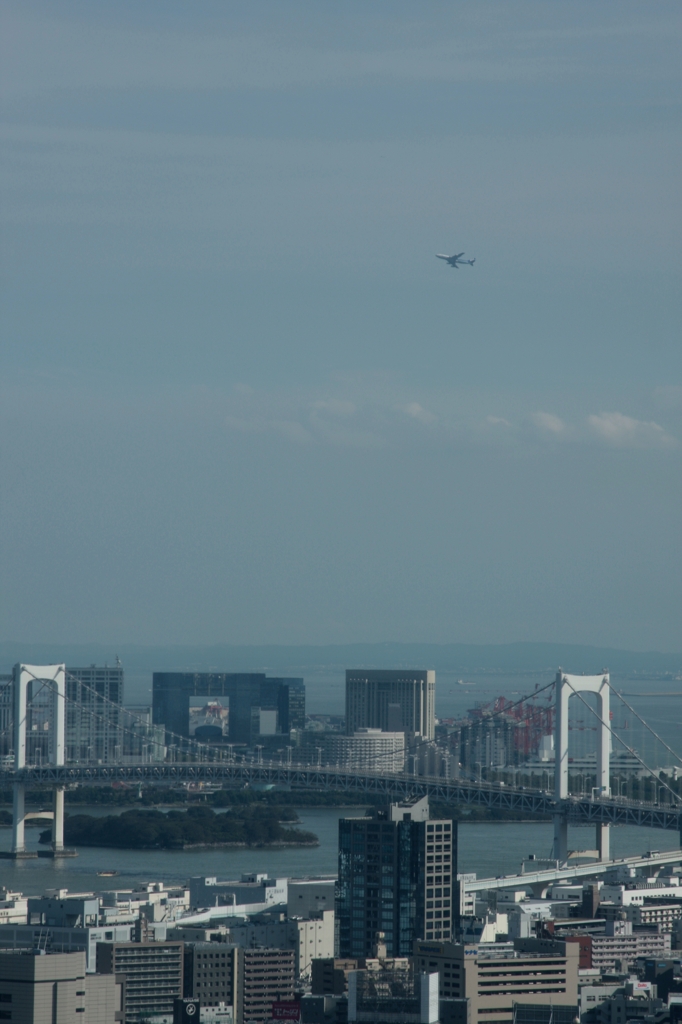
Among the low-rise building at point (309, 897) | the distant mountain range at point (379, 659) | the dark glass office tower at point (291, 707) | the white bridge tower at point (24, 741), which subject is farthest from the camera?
the distant mountain range at point (379, 659)

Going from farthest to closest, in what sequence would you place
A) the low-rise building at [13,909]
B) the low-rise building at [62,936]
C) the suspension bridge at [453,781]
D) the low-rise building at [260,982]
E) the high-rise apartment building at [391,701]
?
1. the high-rise apartment building at [391,701]
2. the suspension bridge at [453,781]
3. the low-rise building at [13,909]
4. the low-rise building at [62,936]
5. the low-rise building at [260,982]

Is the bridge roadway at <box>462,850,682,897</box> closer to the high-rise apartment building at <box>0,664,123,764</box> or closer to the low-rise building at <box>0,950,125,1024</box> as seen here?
the low-rise building at <box>0,950,125,1024</box>

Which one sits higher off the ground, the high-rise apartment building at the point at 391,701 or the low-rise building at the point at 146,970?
the high-rise apartment building at the point at 391,701

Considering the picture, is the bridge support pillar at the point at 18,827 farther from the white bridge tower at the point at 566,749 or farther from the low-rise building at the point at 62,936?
the low-rise building at the point at 62,936

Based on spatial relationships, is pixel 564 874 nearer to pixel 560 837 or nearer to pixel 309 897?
pixel 560 837

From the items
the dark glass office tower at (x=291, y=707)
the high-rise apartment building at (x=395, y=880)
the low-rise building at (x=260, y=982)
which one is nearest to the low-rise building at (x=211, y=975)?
the low-rise building at (x=260, y=982)

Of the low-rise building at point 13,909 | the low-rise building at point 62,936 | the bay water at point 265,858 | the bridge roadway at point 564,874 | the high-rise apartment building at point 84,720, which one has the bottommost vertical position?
the bay water at point 265,858
